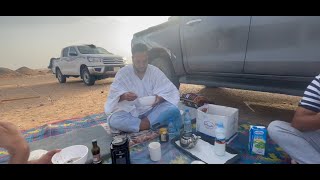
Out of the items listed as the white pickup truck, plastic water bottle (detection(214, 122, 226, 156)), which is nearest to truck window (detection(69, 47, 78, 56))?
the white pickup truck

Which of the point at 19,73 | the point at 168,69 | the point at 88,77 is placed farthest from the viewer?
the point at 19,73

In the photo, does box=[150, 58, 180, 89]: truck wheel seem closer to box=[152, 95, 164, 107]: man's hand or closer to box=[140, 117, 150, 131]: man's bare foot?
box=[152, 95, 164, 107]: man's hand

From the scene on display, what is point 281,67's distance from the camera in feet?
7.86

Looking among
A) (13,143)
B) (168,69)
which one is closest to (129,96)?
(13,143)

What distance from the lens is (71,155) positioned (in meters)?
1.78

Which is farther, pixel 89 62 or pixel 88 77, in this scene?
pixel 88 77

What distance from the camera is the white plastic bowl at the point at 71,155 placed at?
168 cm

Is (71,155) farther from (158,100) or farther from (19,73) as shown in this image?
(19,73)

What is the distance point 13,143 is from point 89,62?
6.31 meters

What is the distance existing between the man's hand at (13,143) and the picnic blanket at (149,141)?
28.4 inches

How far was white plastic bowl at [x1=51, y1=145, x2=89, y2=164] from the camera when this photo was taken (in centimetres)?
168
